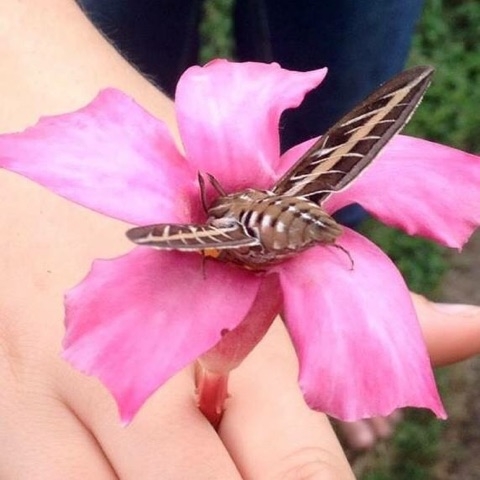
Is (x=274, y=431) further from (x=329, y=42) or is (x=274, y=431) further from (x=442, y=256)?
(x=442, y=256)

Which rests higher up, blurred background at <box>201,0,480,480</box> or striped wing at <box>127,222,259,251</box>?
striped wing at <box>127,222,259,251</box>

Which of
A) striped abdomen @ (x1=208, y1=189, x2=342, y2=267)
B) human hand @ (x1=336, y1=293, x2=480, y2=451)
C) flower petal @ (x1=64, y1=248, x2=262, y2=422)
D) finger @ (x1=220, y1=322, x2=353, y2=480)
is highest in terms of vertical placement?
striped abdomen @ (x1=208, y1=189, x2=342, y2=267)

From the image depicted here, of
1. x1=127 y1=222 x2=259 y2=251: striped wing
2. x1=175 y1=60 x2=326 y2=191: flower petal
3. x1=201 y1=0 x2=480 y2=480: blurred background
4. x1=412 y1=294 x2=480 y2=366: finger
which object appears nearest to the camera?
x1=127 y1=222 x2=259 y2=251: striped wing

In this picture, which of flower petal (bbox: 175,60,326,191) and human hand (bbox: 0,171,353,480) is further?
human hand (bbox: 0,171,353,480)

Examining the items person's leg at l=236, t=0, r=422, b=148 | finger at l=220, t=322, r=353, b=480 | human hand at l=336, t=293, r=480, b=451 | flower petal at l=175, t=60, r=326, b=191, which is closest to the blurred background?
person's leg at l=236, t=0, r=422, b=148

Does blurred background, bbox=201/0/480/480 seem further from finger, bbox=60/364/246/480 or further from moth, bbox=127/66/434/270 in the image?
moth, bbox=127/66/434/270

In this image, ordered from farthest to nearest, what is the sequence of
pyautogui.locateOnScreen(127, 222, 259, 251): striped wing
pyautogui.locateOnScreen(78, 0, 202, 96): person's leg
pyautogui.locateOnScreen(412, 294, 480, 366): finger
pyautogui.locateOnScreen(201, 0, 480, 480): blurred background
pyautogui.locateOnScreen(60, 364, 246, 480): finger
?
pyautogui.locateOnScreen(201, 0, 480, 480): blurred background
pyautogui.locateOnScreen(78, 0, 202, 96): person's leg
pyautogui.locateOnScreen(412, 294, 480, 366): finger
pyautogui.locateOnScreen(60, 364, 246, 480): finger
pyautogui.locateOnScreen(127, 222, 259, 251): striped wing

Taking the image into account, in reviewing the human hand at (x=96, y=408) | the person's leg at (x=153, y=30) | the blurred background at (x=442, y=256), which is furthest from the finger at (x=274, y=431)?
the blurred background at (x=442, y=256)
